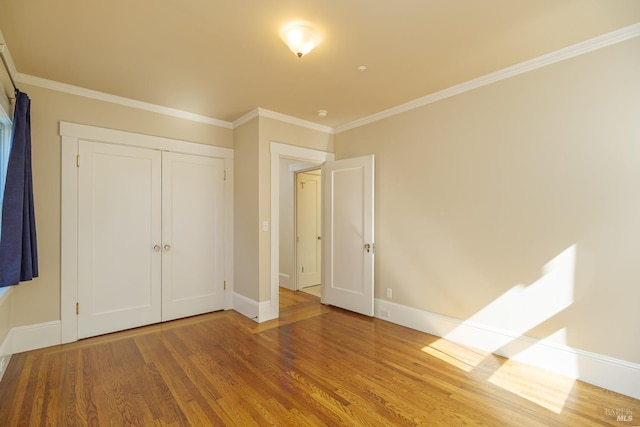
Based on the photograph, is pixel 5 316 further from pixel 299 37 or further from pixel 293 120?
pixel 293 120

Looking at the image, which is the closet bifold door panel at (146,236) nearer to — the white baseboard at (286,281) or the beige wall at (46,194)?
the beige wall at (46,194)

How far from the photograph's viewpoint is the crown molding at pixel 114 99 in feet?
9.65

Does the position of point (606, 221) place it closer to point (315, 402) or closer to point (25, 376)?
point (315, 402)

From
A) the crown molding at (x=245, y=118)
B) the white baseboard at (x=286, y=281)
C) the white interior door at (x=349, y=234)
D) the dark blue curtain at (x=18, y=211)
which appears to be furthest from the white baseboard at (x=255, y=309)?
the crown molding at (x=245, y=118)

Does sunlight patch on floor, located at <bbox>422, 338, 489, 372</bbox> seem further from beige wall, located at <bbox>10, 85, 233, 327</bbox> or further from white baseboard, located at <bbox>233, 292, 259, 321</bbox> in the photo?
beige wall, located at <bbox>10, 85, 233, 327</bbox>

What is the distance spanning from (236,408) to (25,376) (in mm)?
1840

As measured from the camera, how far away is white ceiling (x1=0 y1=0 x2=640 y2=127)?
1.99 metres

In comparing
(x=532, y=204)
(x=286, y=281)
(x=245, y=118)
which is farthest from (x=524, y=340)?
(x=245, y=118)

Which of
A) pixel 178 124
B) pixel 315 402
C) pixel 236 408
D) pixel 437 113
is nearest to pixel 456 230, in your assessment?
pixel 437 113

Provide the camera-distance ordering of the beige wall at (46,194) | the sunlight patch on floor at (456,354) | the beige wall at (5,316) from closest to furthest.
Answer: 1. the beige wall at (5,316)
2. the sunlight patch on floor at (456,354)
3. the beige wall at (46,194)

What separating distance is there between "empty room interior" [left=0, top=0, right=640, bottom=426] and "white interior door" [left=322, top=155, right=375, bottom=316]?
0.03 metres

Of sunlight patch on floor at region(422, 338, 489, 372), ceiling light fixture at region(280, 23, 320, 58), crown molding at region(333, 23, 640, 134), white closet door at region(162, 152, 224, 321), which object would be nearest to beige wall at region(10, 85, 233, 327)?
white closet door at region(162, 152, 224, 321)

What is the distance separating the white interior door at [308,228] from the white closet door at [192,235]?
5.26 ft

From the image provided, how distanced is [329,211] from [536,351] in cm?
275
